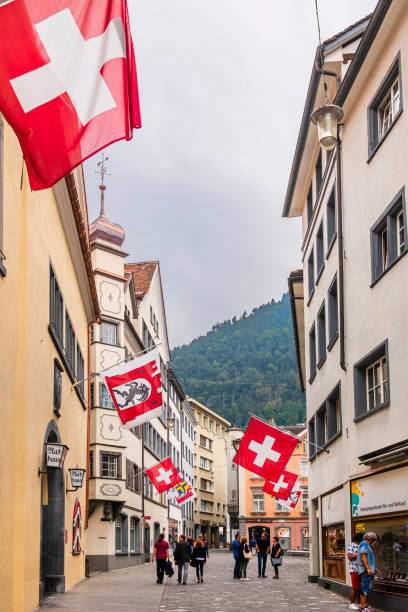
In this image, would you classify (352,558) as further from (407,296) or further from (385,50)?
(385,50)

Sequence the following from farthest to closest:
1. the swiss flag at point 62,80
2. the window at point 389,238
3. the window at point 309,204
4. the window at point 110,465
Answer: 1. the window at point 110,465
2. the window at point 309,204
3. the window at point 389,238
4. the swiss flag at point 62,80

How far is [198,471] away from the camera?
9125 cm

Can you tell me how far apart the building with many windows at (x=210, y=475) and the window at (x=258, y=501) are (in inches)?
440

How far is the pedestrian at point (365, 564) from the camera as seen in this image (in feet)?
48.1

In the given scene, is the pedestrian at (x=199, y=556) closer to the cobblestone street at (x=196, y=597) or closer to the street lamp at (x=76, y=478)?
the cobblestone street at (x=196, y=597)

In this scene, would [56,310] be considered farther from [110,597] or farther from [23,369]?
[110,597]

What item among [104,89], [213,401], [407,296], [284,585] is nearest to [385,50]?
[407,296]

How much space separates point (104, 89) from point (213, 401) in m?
157

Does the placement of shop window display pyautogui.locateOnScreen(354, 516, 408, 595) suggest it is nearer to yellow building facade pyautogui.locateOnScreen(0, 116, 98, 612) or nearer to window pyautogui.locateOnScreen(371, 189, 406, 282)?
window pyautogui.locateOnScreen(371, 189, 406, 282)

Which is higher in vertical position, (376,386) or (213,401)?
(213,401)

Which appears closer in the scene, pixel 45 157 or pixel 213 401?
pixel 45 157

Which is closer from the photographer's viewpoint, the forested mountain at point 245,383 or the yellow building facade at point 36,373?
the yellow building facade at point 36,373

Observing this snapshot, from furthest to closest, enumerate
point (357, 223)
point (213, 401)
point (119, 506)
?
point (213, 401)
point (119, 506)
point (357, 223)

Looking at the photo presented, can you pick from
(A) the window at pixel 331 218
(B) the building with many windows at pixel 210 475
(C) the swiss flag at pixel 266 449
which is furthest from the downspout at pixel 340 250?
(B) the building with many windows at pixel 210 475
